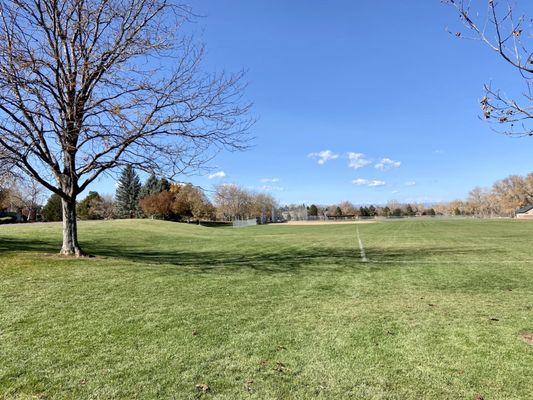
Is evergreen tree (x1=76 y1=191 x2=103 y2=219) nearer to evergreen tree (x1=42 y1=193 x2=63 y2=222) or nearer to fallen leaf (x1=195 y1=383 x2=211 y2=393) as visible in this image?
evergreen tree (x1=42 y1=193 x2=63 y2=222)

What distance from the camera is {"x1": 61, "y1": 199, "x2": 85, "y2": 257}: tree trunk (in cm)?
1137

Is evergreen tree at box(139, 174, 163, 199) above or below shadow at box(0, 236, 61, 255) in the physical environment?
above

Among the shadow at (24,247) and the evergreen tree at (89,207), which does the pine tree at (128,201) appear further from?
the shadow at (24,247)

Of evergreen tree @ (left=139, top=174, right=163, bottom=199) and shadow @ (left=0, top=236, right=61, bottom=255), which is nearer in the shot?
shadow @ (left=0, top=236, right=61, bottom=255)

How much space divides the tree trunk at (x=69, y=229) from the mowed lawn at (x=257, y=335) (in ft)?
5.07

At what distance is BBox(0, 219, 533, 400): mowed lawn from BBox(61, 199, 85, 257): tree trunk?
1544 millimetres

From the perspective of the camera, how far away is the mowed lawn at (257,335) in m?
3.68

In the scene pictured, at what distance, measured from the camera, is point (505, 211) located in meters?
124

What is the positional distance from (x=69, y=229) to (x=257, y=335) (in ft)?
27.4

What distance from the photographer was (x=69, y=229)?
11484 mm

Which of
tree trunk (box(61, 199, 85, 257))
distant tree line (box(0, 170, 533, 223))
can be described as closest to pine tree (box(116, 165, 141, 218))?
distant tree line (box(0, 170, 533, 223))

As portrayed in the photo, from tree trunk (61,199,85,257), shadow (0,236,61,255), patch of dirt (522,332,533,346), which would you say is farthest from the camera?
shadow (0,236,61,255)

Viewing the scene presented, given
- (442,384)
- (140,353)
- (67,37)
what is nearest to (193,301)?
(140,353)

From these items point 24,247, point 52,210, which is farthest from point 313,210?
point 24,247
